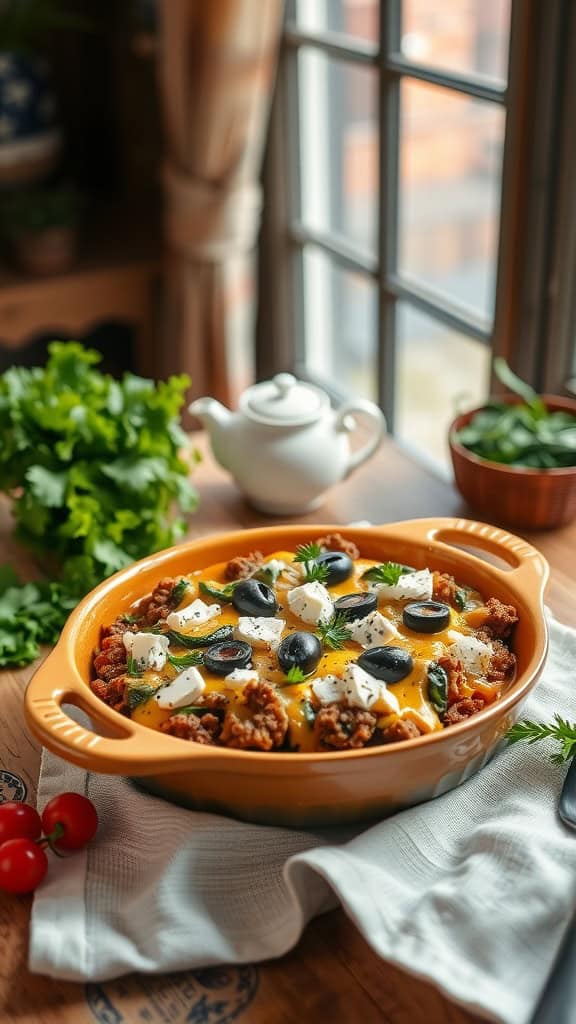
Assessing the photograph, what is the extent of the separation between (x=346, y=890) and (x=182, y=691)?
0.22 meters

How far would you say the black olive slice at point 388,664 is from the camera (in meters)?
1.01

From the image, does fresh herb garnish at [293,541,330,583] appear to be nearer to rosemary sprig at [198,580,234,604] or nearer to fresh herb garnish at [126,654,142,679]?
rosemary sprig at [198,580,234,604]

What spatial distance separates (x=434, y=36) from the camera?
257cm

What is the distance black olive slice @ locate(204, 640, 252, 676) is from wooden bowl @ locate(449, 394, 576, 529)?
535 millimetres

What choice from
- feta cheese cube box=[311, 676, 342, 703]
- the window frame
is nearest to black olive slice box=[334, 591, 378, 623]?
feta cheese cube box=[311, 676, 342, 703]

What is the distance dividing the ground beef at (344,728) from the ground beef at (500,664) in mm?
142

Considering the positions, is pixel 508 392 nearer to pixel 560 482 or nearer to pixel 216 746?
pixel 560 482

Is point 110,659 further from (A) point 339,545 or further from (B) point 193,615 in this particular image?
(A) point 339,545

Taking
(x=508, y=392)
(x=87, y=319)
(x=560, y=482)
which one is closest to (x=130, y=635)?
(x=560, y=482)

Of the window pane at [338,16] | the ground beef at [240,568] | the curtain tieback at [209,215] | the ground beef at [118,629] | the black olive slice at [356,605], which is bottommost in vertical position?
the curtain tieback at [209,215]

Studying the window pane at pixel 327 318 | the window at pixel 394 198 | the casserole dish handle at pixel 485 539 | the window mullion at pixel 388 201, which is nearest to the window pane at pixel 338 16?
the window at pixel 394 198

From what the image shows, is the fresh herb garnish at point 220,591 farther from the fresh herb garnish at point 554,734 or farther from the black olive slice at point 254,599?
the fresh herb garnish at point 554,734

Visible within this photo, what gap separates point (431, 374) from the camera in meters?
3.45

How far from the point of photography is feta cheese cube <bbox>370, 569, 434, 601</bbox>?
3.68 ft
